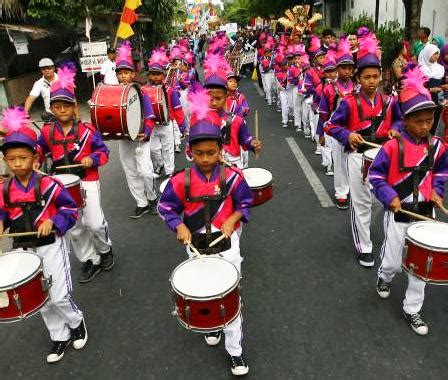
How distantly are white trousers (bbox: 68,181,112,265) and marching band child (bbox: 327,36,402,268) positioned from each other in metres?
2.78

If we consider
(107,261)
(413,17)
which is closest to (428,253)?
(107,261)

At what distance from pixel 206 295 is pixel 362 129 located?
3003 millimetres

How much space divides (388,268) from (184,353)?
6.53ft

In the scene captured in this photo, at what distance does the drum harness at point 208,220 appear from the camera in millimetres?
3506

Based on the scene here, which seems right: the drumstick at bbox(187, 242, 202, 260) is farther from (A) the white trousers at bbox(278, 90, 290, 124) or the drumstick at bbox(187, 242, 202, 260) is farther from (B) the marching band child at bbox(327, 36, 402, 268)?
(A) the white trousers at bbox(278, 90, 290, 124)

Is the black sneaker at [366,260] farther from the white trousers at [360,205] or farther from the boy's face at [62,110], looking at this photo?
the boy's face at [62,110]

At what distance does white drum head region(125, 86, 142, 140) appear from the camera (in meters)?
5.89

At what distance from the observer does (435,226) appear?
3.60 meters

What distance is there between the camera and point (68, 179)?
4.71 metres

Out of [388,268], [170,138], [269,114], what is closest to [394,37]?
[269,114]

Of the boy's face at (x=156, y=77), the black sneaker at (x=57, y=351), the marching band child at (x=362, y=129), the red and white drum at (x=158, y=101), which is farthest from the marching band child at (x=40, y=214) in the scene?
the boy's face at (x=156, y=77)

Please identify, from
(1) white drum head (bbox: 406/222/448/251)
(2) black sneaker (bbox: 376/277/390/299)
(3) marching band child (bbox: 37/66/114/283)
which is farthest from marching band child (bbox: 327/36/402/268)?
(3) marching band child (bbox: 37/66/114/283)

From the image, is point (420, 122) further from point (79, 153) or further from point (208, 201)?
point (79, 153)

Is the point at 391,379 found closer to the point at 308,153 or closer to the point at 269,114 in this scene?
the point at 308,153
